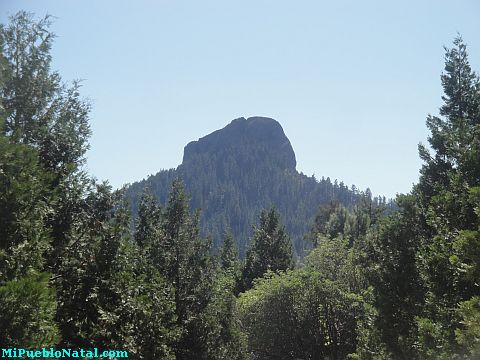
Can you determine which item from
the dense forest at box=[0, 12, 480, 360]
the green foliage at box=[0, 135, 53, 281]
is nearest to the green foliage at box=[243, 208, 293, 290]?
the dense forest at box=[0, 12, 480, 360]

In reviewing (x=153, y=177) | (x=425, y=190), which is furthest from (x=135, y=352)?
(x=153, y=177)

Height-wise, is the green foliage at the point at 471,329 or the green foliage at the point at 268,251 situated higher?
the green foliage at the point at 268,251

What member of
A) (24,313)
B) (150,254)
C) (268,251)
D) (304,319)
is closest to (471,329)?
(24,313)

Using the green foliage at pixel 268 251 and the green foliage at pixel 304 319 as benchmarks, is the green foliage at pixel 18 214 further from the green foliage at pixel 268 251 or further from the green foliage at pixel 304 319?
the green foliage at pixel 268 251

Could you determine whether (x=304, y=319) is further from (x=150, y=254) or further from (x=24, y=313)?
(x=24, y=313)

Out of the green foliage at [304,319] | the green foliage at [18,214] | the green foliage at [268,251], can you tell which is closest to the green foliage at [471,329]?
the green foliage at [18,214]

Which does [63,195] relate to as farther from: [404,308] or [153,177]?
[153,177]

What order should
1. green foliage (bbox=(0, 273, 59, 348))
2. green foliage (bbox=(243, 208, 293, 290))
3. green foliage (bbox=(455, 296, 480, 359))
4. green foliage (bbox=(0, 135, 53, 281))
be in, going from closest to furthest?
green foliage (bbox=(0, 273, 59, 348)), green foliage (bbox=(0, 135, 53, 281)), green foliage (bbox=(455, 296, 480, 359)), green foliage (bbox=(243, 208, 293, 290))

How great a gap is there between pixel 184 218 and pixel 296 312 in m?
10.0

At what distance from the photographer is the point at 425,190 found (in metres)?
16.5

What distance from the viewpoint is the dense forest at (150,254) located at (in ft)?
23.5

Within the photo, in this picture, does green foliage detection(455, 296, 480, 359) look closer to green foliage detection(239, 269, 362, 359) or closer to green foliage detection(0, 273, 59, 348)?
green foliage detection(0, 273, 59, 348)

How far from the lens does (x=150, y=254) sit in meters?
14.1

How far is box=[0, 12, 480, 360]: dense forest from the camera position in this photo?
716 centimetres
